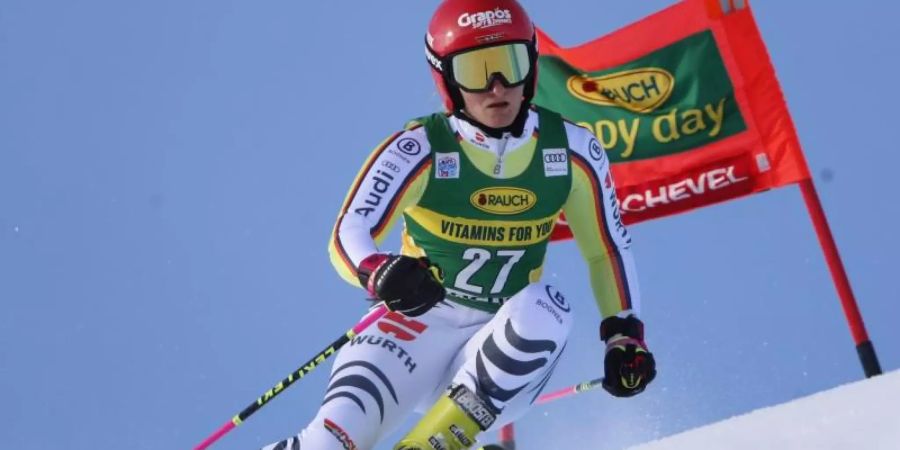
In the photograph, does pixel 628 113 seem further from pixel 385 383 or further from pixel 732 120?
pixel 385 383

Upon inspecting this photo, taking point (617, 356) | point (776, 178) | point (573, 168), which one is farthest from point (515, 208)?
point (776, 178)

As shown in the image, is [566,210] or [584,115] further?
[584,115]

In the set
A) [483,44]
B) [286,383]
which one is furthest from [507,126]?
[286,383]

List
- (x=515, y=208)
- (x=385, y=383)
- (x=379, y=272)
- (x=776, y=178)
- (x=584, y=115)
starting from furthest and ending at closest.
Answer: (x=584, y=115)
(x=776, y=178)
(x=515, y=208)
(x=385, y=383)
(x=379, y=272)

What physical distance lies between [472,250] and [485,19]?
0.81 metres

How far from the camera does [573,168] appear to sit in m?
5.07

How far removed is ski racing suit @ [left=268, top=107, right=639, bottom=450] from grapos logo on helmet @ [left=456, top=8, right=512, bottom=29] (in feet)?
1.15

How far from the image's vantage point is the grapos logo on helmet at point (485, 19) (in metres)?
4.89

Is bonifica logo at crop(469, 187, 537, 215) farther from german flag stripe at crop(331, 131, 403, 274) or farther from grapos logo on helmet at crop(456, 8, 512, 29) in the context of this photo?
grapos logo on helmet at crop(456, 8, 512, 29)

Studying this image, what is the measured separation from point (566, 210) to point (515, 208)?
0.87 feet

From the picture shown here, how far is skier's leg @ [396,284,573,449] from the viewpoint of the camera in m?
4.37

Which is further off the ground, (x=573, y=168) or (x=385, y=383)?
(x=573, y=168)

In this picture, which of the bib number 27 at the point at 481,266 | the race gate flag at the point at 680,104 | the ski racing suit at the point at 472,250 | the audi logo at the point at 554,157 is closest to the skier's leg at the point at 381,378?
the ski racing suit at the point at 472,250

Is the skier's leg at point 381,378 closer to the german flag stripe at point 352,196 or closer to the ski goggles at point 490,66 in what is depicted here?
the german flag stripe at point 352,196
